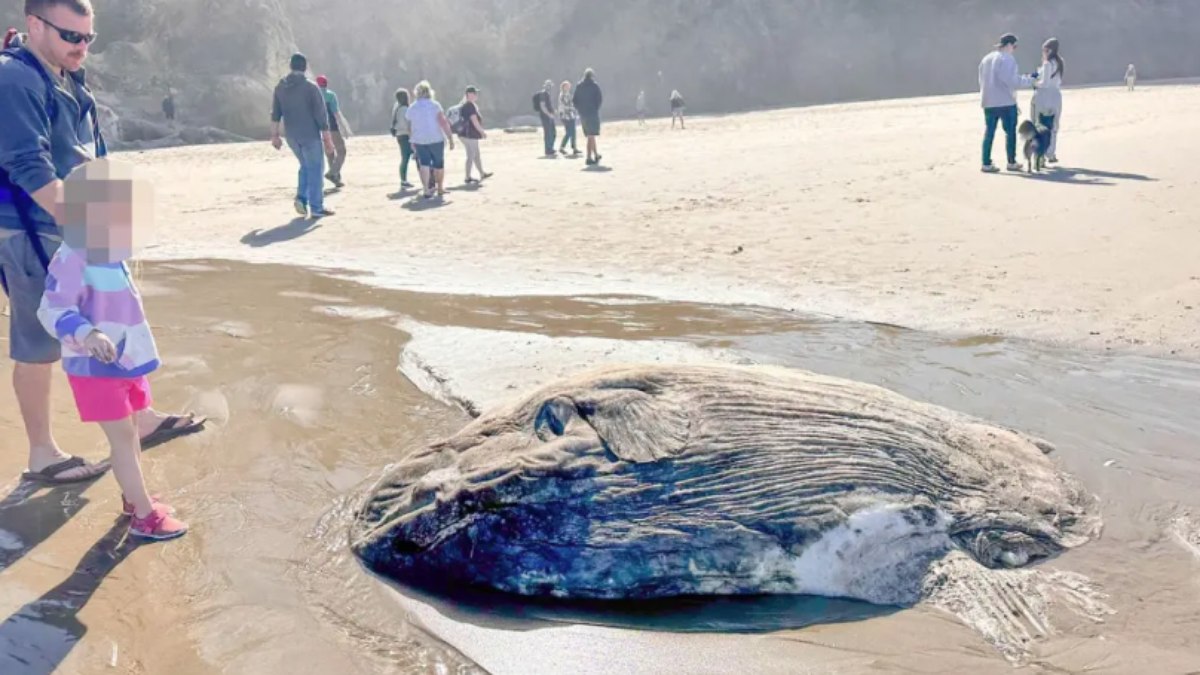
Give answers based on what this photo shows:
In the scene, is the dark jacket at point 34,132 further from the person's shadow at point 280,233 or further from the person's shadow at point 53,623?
the person's shadow at point 280,233

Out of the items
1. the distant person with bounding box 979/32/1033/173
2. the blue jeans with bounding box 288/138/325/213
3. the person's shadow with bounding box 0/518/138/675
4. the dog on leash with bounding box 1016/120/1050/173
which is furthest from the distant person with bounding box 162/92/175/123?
the person's shadow with bounding box 0/518/138/675

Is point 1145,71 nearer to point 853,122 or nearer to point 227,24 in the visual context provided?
point 853,122

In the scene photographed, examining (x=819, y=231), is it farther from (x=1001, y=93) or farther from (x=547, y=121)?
(x=547, y=121)

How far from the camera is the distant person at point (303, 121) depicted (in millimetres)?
11653

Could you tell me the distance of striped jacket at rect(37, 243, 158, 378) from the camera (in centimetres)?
350

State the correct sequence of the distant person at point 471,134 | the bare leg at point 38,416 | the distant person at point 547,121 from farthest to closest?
the distant person at point 547,121
the distant person at point 471,134
the bare leg at point 38,416

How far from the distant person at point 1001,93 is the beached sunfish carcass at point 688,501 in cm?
964

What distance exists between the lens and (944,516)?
3469 mm

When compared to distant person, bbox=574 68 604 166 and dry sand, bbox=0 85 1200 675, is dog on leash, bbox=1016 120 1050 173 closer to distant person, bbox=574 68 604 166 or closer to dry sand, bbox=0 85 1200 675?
dry sand, bbox=0 85 1200 675

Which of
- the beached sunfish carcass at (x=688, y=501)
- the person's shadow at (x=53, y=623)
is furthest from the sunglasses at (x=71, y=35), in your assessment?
the beached sunfish carcass at (x=688, y=501)

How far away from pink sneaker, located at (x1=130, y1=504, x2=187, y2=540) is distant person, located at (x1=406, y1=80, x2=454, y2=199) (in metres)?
9.90

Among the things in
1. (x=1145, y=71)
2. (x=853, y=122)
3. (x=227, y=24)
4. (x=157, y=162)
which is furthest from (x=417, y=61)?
(x=1145, y=71)

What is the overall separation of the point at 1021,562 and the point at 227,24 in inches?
1381

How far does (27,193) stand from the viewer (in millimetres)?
3885
